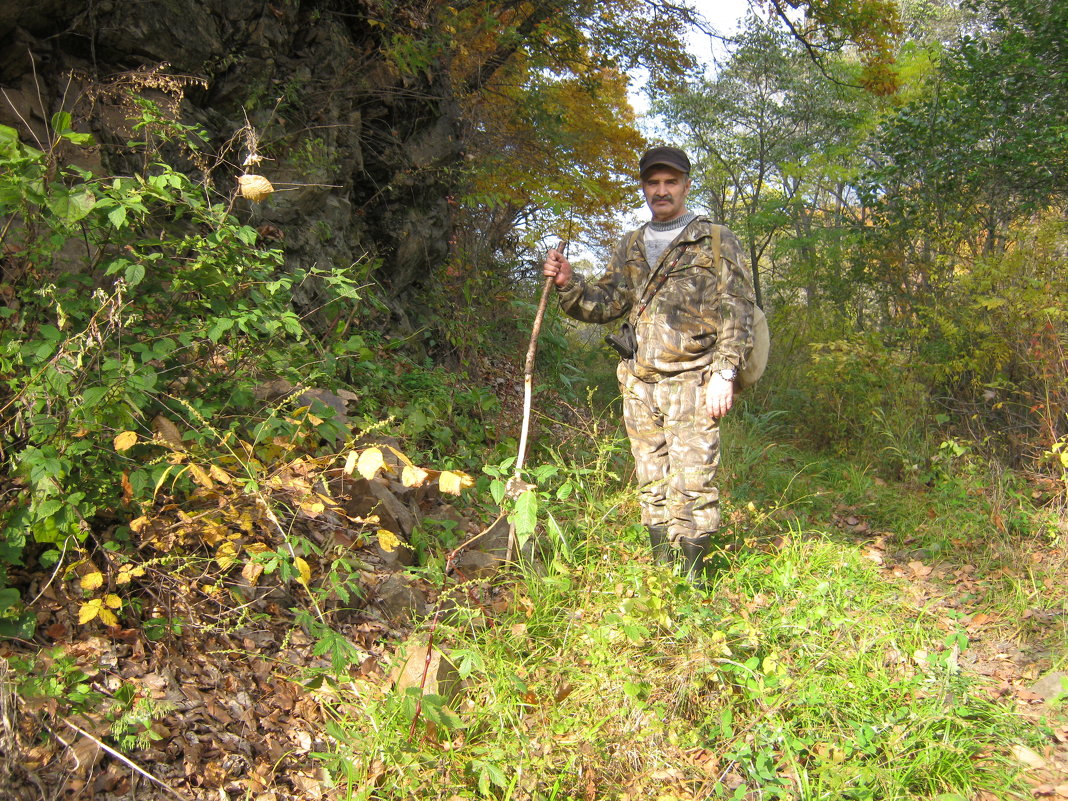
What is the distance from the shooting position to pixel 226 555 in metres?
2.72

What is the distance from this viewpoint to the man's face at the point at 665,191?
3605mm

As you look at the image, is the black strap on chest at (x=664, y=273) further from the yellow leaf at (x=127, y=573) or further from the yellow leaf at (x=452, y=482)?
the yellow leaf at (x=127, y=573)

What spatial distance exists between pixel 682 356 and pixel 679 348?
0.04 m

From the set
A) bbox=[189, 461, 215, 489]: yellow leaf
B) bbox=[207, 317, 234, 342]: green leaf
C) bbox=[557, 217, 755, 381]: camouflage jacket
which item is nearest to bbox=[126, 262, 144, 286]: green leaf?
bbox=[207, 317, 234, 342]: green leaf

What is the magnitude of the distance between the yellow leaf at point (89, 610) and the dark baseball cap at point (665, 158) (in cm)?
294

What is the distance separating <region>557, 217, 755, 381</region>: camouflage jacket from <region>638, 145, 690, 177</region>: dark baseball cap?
0.95 feet

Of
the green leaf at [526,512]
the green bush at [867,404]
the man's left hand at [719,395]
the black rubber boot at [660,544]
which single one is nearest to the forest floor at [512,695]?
the black rubber boot at [660,544]

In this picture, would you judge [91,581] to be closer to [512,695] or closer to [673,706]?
[512,695]

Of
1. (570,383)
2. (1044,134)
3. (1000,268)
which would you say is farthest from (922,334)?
(570,383)

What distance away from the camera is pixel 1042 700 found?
318 cm

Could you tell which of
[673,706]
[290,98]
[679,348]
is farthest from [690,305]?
[290,98]

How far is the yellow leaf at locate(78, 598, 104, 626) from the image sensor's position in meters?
2.36

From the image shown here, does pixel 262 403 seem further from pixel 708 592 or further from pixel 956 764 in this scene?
pixel 956 764

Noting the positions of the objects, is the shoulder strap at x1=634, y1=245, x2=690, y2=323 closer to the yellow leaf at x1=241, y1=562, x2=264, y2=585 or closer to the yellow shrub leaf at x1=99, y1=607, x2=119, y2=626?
the yellow leaf at x1=241, y1=562, x2=264, y2=585
